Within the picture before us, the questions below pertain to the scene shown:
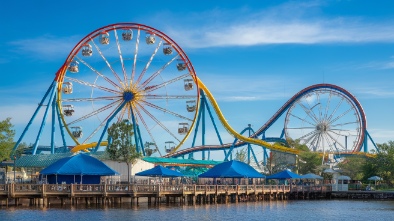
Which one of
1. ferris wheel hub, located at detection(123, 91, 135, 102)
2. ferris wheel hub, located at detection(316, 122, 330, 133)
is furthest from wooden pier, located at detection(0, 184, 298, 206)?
ferris wheel hub, located at detection(316, 122, 330, 133)

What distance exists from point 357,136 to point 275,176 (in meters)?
23.4

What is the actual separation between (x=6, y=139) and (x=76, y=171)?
11573 millimetres

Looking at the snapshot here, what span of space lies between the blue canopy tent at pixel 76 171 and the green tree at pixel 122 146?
6219 mm

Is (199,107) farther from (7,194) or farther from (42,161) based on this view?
(7,194)

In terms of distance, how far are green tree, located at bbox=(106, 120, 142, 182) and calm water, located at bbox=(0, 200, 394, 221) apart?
949cm

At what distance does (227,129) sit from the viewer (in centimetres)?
7700

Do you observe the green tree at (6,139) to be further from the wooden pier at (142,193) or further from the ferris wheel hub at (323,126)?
the ferris wheel hub at (323,126)

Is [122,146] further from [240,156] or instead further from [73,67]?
[240,156]

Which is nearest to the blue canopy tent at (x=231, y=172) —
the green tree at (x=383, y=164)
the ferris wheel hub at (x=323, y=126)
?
the green tree at (x=383, y=164)

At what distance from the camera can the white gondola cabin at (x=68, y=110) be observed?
64.8m

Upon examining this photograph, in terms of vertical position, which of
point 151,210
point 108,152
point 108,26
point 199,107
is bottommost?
point 151,210

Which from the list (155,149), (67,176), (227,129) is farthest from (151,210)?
(227,129)

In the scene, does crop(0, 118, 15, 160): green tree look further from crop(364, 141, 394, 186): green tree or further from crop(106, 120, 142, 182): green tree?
crop(364, 141, 394, 186): green tree

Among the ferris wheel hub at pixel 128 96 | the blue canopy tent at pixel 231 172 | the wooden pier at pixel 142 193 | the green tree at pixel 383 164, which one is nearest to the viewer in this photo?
the wooden pier at pixel 142 193
